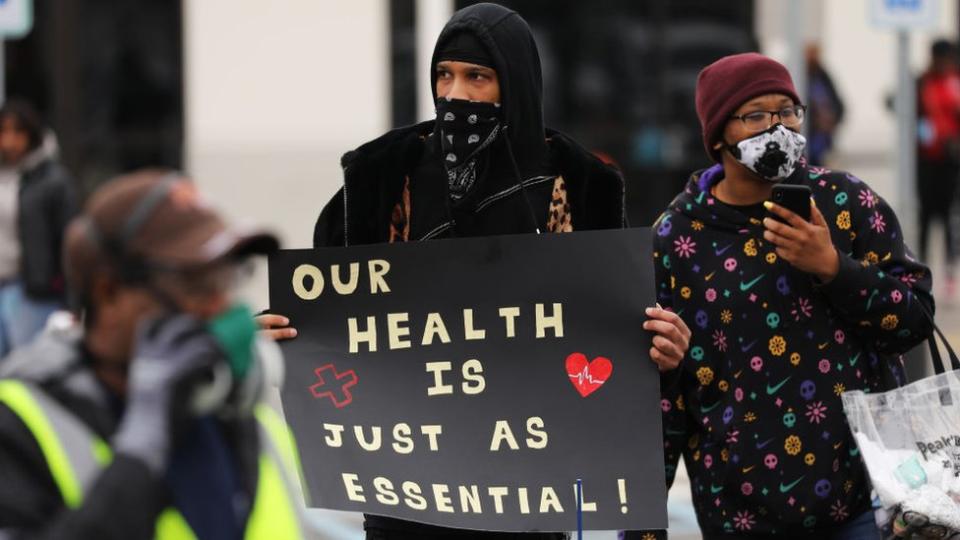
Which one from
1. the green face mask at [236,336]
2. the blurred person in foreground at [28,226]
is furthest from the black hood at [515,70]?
the blurred person in foreground at [28,226]

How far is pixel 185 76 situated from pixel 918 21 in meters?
8.12

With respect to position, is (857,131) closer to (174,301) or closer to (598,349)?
(598,349)

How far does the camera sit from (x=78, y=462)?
2.30m

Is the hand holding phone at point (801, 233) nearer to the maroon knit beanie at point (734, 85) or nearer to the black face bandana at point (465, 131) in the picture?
the maroon knit beanie at point (734, 85)

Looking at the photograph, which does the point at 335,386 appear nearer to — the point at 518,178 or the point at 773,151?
the point at 518,178

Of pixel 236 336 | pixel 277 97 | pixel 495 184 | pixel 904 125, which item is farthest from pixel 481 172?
pixel 277 97

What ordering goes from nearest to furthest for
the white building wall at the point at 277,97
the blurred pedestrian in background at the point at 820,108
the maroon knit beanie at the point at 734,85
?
the maroon knit beanie at the point at 734,85
the blurred pedestrian in background at the point at 820,108
the white building wall at the point at 277,97

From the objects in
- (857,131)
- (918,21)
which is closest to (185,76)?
(857,131)

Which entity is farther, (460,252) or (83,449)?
(460,252)

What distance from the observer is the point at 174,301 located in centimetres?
235

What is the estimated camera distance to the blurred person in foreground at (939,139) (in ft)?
48.0

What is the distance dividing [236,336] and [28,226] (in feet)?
26.0

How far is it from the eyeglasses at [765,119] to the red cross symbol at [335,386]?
1.05 m

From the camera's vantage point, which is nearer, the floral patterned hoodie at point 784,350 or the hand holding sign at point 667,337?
the hand holding sign at point 667,337
